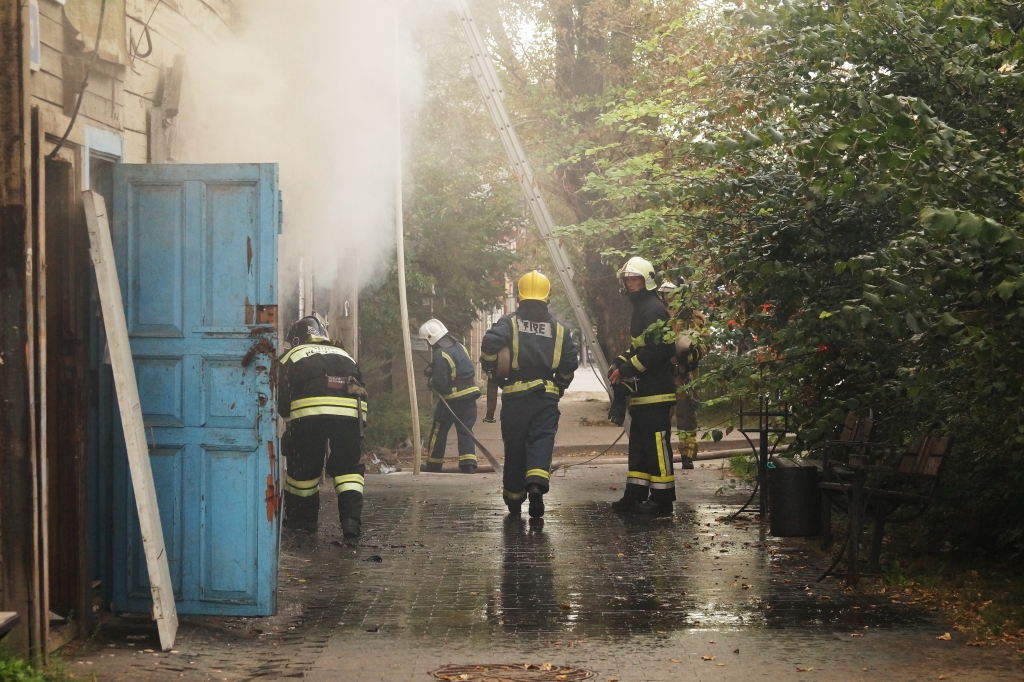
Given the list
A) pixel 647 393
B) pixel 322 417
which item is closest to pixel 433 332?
pixel 647 393

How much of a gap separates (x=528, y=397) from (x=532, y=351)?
387mm

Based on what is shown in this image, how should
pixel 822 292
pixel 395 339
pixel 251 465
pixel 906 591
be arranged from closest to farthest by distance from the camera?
pixel 251 465 → pixel 906 591 → pixel 822 292 → pixel 395 339

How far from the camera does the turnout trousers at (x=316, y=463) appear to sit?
337 inches

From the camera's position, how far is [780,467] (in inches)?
329

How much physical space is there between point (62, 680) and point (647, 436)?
20.1 ft

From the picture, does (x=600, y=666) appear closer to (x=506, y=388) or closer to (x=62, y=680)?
(x=62, y=680)

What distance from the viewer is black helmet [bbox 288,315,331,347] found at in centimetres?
887

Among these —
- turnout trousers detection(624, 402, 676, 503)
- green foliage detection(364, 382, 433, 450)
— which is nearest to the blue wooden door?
turnout trousers detection(624, 402, 676, 503)

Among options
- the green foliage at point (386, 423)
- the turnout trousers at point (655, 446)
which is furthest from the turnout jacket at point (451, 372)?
the turnout trousers at point (655, 446)

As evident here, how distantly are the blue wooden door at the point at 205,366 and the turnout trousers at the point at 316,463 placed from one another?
2338 millimetres

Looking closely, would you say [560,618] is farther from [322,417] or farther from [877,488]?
[322,417]

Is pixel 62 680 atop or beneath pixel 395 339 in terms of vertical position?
beneath

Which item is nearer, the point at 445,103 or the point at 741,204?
the point at 741,204

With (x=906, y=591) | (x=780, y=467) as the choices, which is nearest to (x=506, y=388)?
(x=780, y=467)
